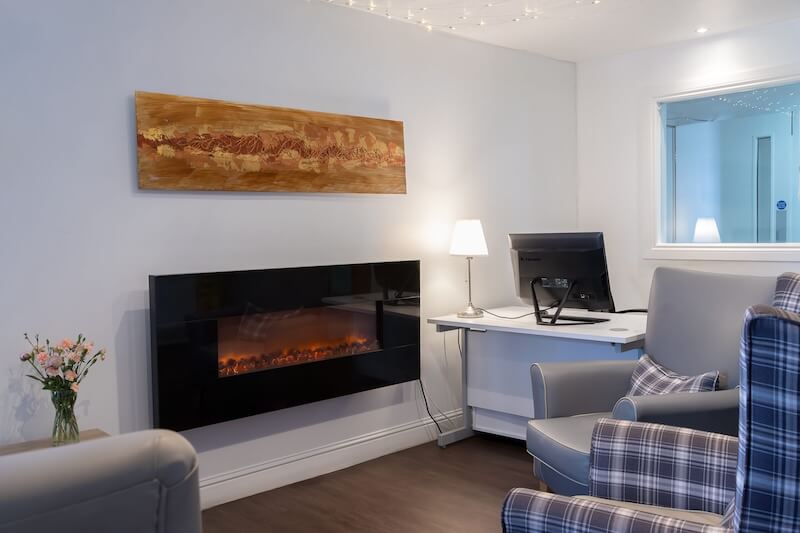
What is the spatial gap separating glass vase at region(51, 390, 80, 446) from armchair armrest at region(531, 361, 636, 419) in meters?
1.89

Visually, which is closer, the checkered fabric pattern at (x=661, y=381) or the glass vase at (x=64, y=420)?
the glass vase at (x=64, y=420)

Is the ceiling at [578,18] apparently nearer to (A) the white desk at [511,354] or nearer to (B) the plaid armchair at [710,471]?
(A) the white desk at [511,354]

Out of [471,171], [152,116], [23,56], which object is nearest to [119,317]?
[152,116]

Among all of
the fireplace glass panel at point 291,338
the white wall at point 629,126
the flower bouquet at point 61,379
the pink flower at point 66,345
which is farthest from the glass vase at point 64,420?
the white wall at point 629,126

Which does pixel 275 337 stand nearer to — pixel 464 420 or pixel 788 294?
pixel 464 420

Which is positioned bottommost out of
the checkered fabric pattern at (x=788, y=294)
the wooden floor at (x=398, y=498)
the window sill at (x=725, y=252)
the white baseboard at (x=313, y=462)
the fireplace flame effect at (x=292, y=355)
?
the wooden floor at (x=398, y=498)

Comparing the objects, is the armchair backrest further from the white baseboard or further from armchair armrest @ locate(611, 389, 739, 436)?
the white baseboard

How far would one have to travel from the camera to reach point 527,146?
514 centimetres

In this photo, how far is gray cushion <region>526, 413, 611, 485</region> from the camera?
264 centimetres

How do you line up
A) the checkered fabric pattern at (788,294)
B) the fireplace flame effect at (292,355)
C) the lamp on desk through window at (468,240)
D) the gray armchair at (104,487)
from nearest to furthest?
the gray armchair at (104,487) → the checkered fabric pattern at (788,294) → the fireplace flame effect at (292,355) → the lamp on desk through window at (468,240)

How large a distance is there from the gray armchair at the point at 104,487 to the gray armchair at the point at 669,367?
1944 mm

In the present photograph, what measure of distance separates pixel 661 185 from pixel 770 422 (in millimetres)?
4177

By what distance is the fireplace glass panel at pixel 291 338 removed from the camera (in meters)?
3.34

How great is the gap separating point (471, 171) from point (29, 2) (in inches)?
107
